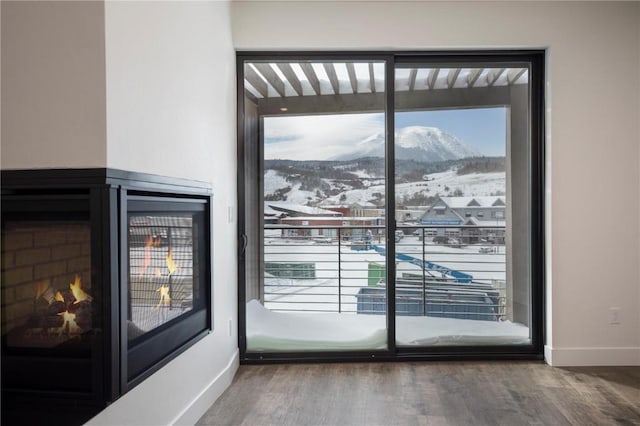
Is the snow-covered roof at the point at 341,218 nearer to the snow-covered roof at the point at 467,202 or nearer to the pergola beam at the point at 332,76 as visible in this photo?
the snow-covered roof at the point at 467,202

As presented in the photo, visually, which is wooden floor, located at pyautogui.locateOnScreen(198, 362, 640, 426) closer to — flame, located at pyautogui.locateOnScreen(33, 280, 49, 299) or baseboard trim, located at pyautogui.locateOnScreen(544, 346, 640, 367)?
baseboard trim, located at pyautogui.locateOnScreen(544, 346, 640, 367)

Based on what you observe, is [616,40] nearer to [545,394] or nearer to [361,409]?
[545,394]

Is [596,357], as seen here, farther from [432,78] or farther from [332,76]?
[332,76]

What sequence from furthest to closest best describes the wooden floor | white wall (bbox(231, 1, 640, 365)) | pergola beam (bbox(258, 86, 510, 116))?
pergola beam (bbox(258, 86, 510, 116))
white wall (bbox(231, 1, 640, 365))
the wooden floor

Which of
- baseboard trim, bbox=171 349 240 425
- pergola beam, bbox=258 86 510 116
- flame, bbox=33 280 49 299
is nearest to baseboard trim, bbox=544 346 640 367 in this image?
pergola beam, bbox=258 86 510 116

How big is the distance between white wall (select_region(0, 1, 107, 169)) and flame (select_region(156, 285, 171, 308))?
0.74 m

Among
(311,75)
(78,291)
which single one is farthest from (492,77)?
(78,291)

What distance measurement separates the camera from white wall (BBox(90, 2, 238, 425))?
1744mm

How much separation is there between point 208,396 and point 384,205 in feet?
5.95

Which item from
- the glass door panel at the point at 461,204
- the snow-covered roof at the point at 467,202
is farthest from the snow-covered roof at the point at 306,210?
the snow-covered roof at the point at 467,202

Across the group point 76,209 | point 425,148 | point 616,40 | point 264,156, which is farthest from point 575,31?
point 76,209

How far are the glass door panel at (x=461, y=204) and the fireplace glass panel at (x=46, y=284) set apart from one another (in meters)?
2.41

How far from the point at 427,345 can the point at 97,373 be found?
8.46ft

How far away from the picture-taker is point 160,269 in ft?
6.89
